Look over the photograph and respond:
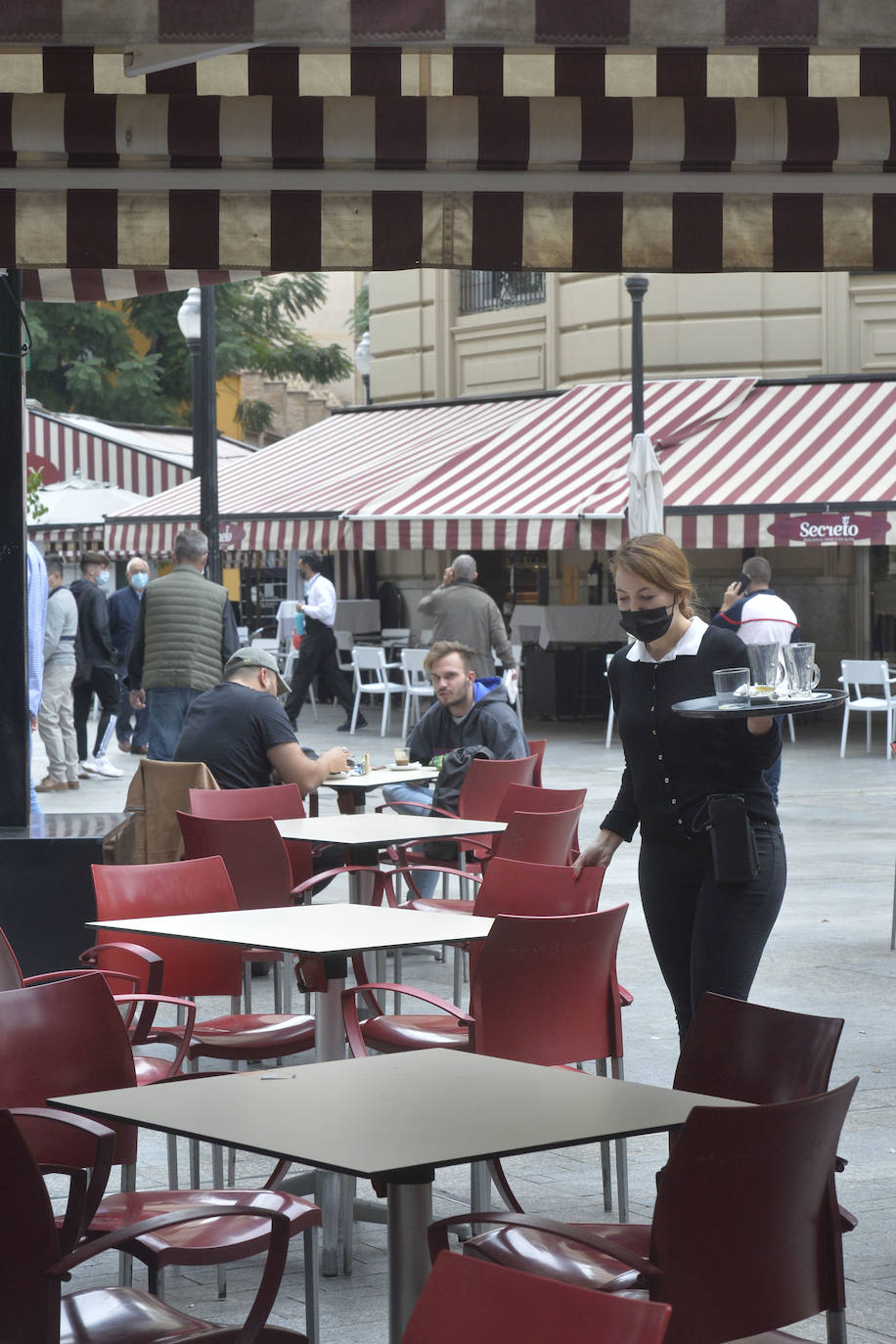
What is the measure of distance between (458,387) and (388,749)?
8.37 m

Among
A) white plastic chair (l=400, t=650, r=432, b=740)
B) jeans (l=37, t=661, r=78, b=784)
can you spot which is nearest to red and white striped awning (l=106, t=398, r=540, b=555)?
white plastic chair (l=400, t=650, r=432, b=740)

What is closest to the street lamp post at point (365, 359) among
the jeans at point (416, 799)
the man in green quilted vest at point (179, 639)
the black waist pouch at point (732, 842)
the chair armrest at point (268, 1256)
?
the man in green quilted vest at point (179, 639)

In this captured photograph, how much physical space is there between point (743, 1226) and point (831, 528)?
16695 millimetres

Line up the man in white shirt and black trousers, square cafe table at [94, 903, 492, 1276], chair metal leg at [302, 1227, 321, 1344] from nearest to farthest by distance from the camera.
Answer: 1. chair metal leg at [302, 1227, 321, 1344]
2. square cafe table at [94, 903, 492, 1276]
3. the man in white shirt and black trousers

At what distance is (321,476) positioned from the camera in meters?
24.7

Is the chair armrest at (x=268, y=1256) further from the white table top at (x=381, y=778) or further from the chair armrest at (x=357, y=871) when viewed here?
the white table top at (x=381, y=778)

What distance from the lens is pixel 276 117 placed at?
411cm

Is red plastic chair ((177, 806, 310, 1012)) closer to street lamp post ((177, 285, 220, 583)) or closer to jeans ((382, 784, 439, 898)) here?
jeans ((382, 784, 439, 898))

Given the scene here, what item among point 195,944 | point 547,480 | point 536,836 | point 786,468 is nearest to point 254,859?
point 536,836

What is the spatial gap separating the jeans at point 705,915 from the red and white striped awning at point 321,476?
1667cm

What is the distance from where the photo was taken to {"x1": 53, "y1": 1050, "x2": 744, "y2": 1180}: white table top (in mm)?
3236

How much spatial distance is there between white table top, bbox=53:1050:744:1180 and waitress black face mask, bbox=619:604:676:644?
1.68 meters

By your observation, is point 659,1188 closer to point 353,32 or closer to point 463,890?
point 353,32

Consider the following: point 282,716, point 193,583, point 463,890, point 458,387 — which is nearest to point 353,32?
point 282,716
